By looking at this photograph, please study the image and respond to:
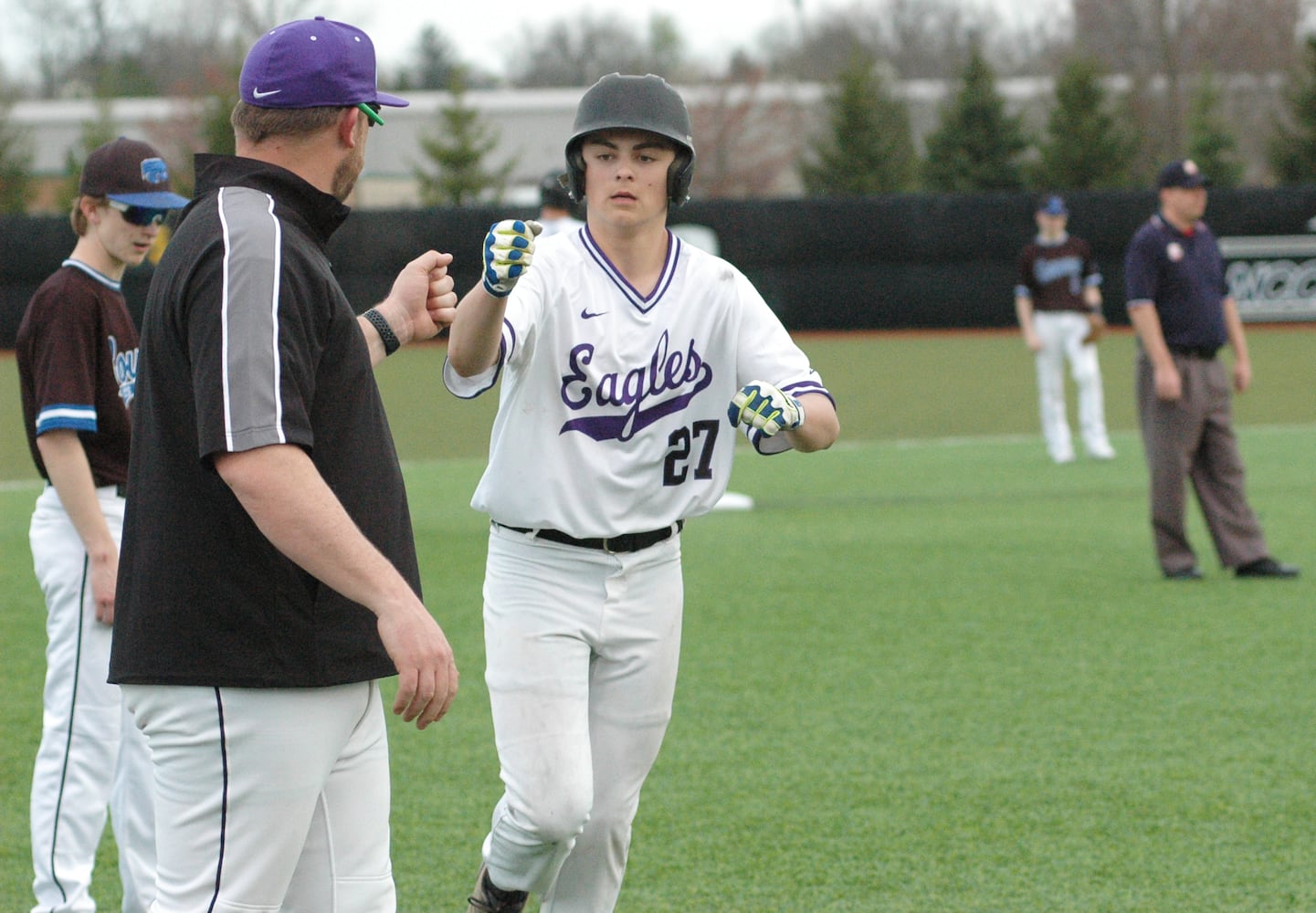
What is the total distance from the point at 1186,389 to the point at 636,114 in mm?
Result: 6134

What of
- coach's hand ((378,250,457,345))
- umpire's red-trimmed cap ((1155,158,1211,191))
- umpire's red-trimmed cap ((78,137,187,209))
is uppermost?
umpire's red-trimmed cap ((78,137,187,209))

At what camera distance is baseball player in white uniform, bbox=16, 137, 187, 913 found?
4.21m

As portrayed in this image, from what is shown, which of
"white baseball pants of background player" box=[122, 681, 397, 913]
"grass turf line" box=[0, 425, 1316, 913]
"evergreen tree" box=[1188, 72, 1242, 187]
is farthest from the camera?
"evergreen tree" box=[1188, 72, 1242, 187]

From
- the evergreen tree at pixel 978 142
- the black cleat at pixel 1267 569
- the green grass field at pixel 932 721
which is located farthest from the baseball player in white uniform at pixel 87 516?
the evergreen tree at pixel 978 142

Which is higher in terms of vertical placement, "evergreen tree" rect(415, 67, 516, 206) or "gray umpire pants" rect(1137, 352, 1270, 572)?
"evergreen tree" rect(415, 67, 516, 206)

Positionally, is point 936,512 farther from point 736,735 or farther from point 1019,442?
point 736,735

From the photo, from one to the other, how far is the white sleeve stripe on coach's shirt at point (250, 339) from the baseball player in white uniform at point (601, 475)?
1.18 metres

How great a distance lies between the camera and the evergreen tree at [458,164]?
44.9 m

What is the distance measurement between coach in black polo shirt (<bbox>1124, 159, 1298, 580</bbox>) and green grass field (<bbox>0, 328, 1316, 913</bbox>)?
24cm

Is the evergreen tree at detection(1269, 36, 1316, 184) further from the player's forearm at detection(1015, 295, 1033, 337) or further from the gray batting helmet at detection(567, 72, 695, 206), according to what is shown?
the gray batting helmet at detection(567, 72, 695, 206)

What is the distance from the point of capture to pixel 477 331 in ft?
12.2

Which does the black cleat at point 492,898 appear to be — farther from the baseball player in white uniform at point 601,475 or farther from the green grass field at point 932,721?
the green grass field at point 932,721

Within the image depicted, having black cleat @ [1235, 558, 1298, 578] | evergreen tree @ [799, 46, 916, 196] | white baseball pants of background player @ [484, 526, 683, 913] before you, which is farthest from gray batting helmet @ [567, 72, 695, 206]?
evergreen tree @ [799, 46, 916, 196]

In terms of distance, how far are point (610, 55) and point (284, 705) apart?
67.2 metres
